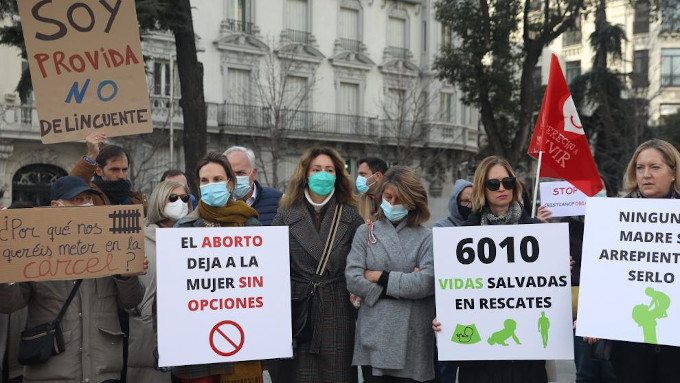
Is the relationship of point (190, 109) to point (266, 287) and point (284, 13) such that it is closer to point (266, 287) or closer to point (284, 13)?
point (266, 287)

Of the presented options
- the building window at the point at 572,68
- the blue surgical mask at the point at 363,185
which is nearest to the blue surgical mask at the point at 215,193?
the blue surgical mask at the point at 363,185

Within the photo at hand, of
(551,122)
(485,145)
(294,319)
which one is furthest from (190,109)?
(485,145)

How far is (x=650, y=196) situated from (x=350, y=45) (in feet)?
112

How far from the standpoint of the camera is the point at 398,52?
40.1 metres

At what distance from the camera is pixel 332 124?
37562 mm

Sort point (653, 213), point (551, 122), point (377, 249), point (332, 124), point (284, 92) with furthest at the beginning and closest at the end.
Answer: point (332, 124) < point (284, 92) < point (551, 122) < point (377, 249) < point (653, 213)

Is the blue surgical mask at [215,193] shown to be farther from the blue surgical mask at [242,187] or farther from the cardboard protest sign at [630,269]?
the cardboard protest sign at [630,269]

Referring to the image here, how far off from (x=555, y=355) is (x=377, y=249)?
4.16 feet

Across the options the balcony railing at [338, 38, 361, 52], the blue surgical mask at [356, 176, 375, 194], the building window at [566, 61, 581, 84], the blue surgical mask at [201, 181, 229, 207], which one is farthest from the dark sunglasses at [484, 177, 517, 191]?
the building window at [566, 61, 581, 84]

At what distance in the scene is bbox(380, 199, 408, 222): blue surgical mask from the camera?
5426 millimetres

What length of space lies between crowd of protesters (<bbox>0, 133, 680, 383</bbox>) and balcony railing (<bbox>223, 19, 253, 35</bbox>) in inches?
1173

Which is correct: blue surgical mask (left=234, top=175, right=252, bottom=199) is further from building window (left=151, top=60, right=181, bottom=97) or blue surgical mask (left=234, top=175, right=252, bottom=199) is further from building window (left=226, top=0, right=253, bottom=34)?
building window (left=226, top=0, right=253, bottom=34)

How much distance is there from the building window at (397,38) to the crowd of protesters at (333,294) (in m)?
34.9

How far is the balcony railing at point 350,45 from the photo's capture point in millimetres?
38062
